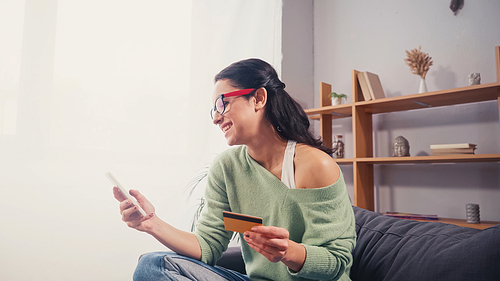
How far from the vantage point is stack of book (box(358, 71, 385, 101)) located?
2.44 meters

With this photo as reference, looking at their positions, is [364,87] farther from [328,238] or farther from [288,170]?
[328,238]

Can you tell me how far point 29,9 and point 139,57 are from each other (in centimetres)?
58

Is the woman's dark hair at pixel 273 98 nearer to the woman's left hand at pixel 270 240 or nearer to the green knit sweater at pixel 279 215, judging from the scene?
the green knit sweater at pixel 279 215

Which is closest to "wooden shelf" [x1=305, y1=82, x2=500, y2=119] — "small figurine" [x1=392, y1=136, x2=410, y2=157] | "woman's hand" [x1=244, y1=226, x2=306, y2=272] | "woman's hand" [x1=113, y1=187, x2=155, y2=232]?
"small figurine" [x1=392, y1=136, x2=410, y2=157]

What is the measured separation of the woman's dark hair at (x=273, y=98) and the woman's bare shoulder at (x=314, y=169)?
0.29 feet

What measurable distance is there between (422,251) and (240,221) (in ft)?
1.80

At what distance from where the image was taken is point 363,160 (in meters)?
2.42

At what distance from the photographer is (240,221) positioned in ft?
2.76

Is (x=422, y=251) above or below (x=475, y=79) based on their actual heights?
below

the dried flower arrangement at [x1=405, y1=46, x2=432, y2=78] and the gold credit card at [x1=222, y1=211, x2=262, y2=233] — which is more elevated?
the dried flower arrangement at [x1=405, y1=46, x2=432, y2=78]

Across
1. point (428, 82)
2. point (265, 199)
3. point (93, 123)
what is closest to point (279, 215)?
point (265, 199)

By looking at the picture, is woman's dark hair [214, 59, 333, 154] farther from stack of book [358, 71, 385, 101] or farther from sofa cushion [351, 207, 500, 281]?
stack of book [358, 71, 385, 101]

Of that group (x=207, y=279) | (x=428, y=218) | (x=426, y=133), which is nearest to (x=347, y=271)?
(x=207, y=279)

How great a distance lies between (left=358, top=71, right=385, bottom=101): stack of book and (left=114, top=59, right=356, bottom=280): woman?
138 cm
